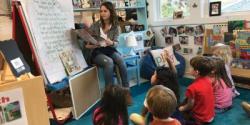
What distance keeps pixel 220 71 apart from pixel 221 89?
19cm

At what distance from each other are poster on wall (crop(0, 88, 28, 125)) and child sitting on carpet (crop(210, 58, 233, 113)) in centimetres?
173

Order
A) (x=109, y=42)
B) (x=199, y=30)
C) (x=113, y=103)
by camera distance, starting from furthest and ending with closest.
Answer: (x=199, y=30) → (x=109, y=42) → (x=113, y=103)

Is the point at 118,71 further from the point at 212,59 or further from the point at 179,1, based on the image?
the point at 179,1

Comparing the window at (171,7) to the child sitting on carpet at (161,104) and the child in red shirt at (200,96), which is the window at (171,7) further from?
the child sitting on carpet at (161,104)

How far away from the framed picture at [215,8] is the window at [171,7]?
1.35 feet

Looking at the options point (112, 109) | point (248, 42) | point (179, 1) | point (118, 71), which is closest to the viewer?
point (112, 109)

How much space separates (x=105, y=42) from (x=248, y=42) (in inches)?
64.9

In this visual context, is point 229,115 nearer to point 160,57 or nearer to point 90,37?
point 160,57

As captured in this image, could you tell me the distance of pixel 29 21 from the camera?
2.21 m

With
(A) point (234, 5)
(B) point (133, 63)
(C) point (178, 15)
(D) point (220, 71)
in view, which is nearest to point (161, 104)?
(D) point (220, 71)

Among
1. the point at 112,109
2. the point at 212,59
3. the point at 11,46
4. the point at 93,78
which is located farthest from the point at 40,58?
the point at 212,59

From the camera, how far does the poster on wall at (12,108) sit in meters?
1.66

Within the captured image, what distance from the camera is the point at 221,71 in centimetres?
249

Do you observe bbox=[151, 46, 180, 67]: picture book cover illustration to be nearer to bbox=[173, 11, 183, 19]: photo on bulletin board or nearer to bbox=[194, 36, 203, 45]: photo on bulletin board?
bbox=[194, 36, 203, 45]: photo on bulletin board
